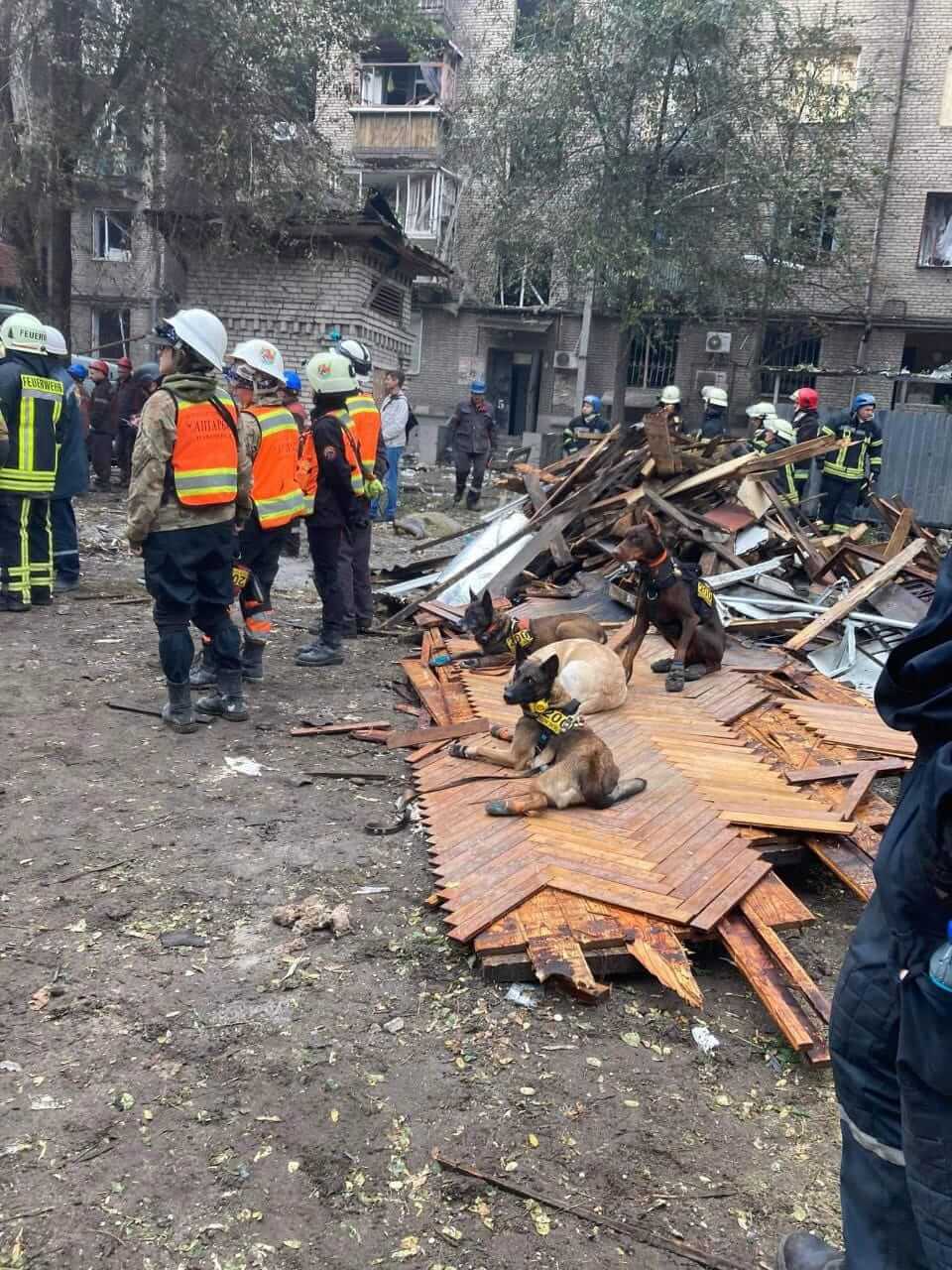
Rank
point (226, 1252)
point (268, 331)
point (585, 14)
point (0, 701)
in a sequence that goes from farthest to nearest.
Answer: point (585, 14)
point (268, 331)
point (0, 701)
point (226, 1252)

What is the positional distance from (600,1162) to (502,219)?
24.0 m

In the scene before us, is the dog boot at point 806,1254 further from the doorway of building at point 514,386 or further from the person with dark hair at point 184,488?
the doorway of building at point 514,386

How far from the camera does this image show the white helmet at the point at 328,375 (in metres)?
6.64

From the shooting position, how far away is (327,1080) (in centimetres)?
272

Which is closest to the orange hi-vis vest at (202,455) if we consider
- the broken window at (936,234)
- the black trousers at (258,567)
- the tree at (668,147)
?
the black trousers at (258,567)

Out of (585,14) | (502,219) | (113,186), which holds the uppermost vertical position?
(585,14)

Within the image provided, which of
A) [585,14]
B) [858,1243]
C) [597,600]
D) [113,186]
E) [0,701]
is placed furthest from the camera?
[585,14]

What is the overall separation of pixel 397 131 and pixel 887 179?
46.0 feet

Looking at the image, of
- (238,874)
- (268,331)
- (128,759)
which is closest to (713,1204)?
(238,874)

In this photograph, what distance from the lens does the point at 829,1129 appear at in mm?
2689

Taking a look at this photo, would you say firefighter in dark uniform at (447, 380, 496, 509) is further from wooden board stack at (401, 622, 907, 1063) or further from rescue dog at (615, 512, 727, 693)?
wooden board stack at (401, 622, 907, 1063)

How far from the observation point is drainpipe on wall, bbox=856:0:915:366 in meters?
24.9

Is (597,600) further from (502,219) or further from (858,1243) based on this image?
(502,219)

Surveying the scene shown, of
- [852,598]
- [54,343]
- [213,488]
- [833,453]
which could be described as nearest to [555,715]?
[213,488]
